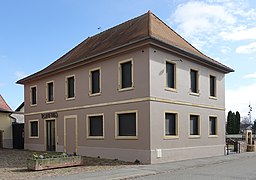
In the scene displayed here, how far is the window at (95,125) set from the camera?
20.5m

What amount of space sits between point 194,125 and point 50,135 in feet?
38.2

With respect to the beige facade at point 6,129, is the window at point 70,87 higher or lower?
higher

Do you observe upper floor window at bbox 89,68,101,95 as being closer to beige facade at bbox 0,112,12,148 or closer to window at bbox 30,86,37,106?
window at bbox 30,86,37,106

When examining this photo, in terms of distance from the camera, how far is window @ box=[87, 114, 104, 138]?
20505 mm

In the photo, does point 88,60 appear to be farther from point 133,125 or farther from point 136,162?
point 136,162

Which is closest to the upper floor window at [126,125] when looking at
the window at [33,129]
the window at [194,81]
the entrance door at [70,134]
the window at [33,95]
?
the entrance door at [70,134]

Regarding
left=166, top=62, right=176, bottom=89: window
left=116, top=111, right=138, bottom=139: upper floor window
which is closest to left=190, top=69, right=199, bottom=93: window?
left=166, top=62, right=176, bottom=89: window

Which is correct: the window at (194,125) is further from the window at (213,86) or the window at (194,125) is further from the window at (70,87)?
the window at (70,87)

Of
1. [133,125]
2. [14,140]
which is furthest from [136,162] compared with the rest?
[14,140]

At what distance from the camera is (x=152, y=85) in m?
17.5

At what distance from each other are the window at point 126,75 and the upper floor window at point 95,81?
2.20 metres

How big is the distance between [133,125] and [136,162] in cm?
211

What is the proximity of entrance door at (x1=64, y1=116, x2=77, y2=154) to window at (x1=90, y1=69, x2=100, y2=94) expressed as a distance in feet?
9.13

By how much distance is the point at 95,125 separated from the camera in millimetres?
20984
